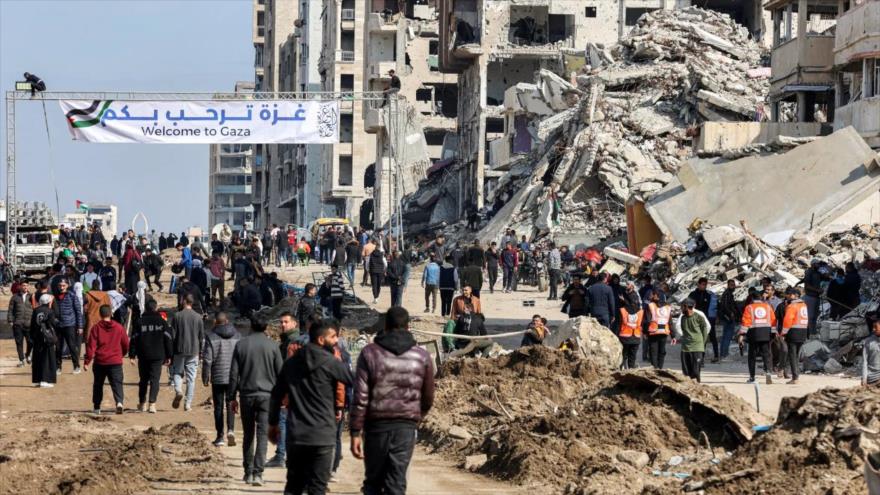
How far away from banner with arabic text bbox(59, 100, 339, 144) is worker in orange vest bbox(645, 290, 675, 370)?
17.4 meters

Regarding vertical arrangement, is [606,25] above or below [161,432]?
above

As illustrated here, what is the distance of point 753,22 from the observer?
64688mm

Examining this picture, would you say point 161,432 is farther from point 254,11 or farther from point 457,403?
point 254,11

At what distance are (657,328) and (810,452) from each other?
9.67 meters

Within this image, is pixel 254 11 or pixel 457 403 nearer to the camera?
pixel 457 403

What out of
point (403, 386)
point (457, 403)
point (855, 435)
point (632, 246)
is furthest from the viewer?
point (632, 246)

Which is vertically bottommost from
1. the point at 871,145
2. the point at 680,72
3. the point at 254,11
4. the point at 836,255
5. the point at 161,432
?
the point at 161,432

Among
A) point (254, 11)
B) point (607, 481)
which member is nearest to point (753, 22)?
point (607, 481)

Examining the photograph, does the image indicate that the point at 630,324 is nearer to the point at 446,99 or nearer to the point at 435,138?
the point at 435,138

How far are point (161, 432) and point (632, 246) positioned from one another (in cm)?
2441

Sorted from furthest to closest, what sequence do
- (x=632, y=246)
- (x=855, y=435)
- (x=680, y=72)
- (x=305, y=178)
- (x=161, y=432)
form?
1. (x=305, y=178)
2. (x=680, y=72)
3. (x=632, y=246)
4. (x=161, y=432)
5. (x=855, y=435)

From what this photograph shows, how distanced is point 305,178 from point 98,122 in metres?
62.3

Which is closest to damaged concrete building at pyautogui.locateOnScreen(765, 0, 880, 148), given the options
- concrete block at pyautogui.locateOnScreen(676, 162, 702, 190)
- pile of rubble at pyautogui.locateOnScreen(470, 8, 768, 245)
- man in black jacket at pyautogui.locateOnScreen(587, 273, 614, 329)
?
pile of rubble at pyautogui.locateOnScreen(470, 8, 768, 245)

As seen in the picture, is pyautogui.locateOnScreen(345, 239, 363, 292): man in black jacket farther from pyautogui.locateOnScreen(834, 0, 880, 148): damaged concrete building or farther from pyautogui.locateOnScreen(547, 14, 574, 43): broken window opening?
pyautogui.locateOnScreen(547, 14, 574, 43): broken window opening
